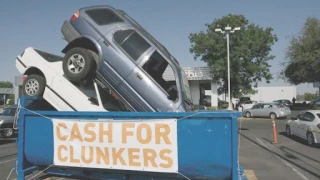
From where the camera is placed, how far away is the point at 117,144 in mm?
3736

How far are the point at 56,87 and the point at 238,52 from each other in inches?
1170

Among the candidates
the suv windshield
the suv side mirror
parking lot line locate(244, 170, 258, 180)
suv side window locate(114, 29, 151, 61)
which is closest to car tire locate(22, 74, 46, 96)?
the suv side mirror

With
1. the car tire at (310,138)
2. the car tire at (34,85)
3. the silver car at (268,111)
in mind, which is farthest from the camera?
the silver car at (268,111)

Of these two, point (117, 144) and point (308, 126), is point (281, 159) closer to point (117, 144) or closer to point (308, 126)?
point (308, 126)

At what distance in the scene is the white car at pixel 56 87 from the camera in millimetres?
5469

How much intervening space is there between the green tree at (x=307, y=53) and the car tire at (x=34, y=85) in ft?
101

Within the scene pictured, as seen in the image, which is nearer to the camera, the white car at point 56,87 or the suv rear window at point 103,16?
the white car at point 56,87

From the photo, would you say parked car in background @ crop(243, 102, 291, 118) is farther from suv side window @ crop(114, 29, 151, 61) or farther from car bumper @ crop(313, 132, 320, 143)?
suv side window @ crop(114, 29, 151, 61)

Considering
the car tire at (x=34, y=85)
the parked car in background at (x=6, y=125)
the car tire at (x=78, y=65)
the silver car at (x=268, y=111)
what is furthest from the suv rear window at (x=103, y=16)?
the silver car at (x=268, y=111)

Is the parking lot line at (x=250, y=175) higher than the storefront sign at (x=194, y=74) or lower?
lower

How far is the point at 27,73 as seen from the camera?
20.7ft

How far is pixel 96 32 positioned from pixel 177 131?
416 centimetres

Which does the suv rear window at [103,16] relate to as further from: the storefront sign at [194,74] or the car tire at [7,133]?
the storefront sign at [194,74]

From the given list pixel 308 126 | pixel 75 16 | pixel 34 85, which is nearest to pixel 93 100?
pixel 34 85
